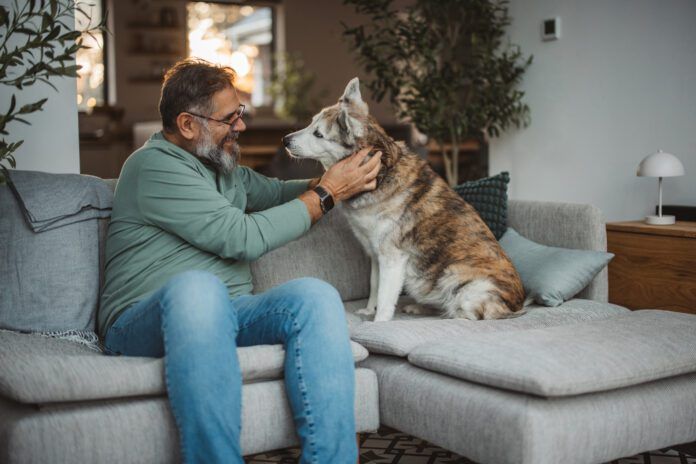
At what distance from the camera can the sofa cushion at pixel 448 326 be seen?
2.23 metres

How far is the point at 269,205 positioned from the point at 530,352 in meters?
1.13

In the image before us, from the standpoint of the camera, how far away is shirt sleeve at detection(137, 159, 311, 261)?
2.08 metres

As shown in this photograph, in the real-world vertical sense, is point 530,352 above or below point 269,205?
below

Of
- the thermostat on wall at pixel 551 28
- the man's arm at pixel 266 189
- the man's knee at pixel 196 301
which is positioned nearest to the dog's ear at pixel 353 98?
the man's arm at pixel 266 189

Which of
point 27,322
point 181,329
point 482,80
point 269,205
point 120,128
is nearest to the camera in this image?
point 181,329

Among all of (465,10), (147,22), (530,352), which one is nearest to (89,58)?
(147,22)

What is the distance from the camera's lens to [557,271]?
8.93 ft

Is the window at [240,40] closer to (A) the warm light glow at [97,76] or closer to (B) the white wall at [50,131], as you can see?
(A) the warm light glow at [97,76]

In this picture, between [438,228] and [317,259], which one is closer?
[438,228]

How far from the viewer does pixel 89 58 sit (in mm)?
8930

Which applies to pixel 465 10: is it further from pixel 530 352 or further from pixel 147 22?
pixel 147 22

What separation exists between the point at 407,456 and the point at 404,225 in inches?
31.6

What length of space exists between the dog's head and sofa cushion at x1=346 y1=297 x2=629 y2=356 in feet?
1.95

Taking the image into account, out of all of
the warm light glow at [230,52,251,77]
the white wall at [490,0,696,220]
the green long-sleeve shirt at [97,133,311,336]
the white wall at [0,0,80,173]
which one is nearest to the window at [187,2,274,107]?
the warm light glow at [230,52,251,77]
